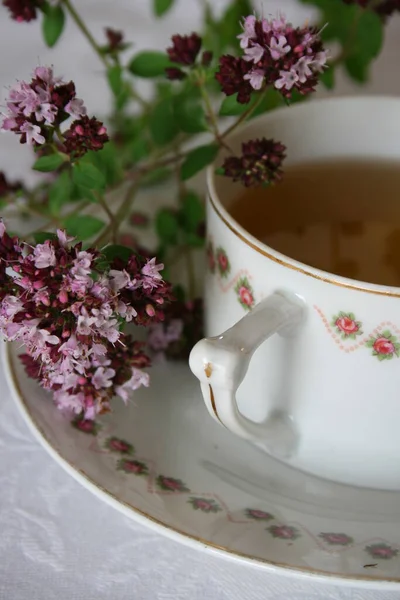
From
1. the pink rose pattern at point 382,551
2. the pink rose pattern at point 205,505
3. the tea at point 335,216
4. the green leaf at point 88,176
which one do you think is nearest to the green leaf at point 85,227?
the green leaf at point 88,176

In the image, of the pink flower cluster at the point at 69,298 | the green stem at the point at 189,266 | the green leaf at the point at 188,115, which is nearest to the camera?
the pink flower cluster at the point at 69,298

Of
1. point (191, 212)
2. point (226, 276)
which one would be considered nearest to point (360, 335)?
point (226, 276)

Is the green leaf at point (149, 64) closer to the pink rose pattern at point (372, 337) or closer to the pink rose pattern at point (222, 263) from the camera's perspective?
the pink rose pattern at point (222, 263)

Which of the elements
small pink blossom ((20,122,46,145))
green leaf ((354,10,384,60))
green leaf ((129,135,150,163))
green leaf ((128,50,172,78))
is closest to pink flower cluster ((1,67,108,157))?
small pink blossom ((20,122,46,145))

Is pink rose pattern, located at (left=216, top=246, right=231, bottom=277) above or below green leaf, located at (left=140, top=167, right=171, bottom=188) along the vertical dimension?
above

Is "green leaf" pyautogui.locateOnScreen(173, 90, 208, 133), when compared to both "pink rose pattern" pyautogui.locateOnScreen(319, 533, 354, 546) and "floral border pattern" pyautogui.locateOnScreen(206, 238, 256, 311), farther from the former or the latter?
"pink rose pattern" pyautogui.locateOnScreen(319, 533, 354, 546)

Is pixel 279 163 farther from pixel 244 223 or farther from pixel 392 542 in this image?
pixel 392 542

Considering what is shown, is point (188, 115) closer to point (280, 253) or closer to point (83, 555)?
point (280, 253)

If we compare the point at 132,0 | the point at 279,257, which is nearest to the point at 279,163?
the point at 279,257

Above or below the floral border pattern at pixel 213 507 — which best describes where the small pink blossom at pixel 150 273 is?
above
